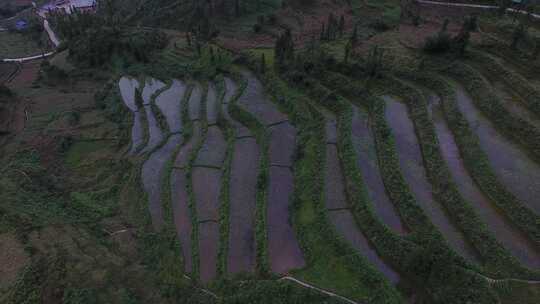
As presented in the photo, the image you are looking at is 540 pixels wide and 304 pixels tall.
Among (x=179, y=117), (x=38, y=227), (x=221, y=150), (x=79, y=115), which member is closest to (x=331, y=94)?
(x=221, y=150)

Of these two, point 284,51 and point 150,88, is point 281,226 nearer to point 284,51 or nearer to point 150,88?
point 284,51

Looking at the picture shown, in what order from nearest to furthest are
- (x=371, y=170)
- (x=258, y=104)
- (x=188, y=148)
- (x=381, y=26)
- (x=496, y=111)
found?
(x=371, y=170) < (x=496, y=111) < (x=188, y=148) < (x=258, y=104) < (x=381, y=26)

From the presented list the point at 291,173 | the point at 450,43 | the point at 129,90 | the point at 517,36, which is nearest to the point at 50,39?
the point at 129,90

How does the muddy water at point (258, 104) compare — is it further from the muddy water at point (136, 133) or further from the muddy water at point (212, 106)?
the muddy water at point (136, 133)

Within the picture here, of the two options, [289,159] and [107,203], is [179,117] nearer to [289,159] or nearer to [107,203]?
[107,203]

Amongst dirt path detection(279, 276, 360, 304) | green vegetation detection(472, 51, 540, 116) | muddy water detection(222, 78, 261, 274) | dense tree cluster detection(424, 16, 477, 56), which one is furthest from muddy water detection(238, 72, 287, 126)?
green vegetation detection(472, 51, 540, 116)
